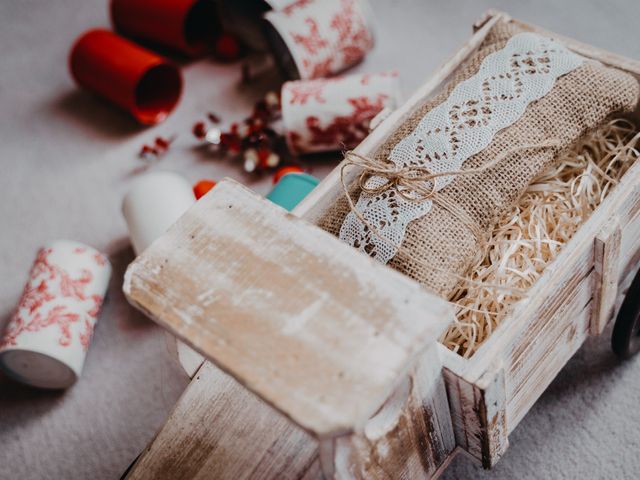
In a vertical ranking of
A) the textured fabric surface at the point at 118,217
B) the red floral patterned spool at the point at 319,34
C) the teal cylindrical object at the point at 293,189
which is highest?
the red floral patterned spool at the point at 319,34

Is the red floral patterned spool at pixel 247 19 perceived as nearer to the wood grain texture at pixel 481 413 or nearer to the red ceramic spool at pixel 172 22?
the red ceramic spool at pixel 172 22

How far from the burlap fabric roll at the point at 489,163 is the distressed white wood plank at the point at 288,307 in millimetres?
210

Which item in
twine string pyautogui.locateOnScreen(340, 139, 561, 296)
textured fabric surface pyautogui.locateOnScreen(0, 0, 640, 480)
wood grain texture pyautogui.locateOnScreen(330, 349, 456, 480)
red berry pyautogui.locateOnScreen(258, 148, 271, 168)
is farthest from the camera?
red berry pyautogui.locateOnScreen(258, 148, 271, 168)

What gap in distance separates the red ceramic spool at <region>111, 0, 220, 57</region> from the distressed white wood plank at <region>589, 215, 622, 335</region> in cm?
126

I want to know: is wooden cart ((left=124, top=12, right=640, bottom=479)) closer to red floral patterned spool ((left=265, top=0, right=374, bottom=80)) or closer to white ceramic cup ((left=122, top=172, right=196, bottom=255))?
white ceramic cup ((left=122, top=172, right=196, bottom=255))

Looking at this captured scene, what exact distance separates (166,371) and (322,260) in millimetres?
738

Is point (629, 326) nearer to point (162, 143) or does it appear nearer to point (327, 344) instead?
point (327, 344)

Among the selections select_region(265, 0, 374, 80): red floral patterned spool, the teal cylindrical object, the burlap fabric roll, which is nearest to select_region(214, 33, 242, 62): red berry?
select_region(265, 0, 374, 80): red floral patterned spool

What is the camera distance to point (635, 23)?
Result: 1.65 m

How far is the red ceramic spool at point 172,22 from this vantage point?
1787 mm

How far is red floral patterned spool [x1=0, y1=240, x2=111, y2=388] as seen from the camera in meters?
1.23

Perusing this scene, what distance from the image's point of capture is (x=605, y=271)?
36.5 inches

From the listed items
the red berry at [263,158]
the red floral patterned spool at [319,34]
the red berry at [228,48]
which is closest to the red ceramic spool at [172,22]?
the red berry at [228,48]

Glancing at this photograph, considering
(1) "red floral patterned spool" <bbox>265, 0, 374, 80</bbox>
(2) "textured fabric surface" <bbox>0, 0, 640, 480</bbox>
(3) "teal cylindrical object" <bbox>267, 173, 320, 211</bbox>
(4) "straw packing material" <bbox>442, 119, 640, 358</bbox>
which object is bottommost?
(2) "textured fabric surface" <bbox>0, 0, 640, 480</bbox>
